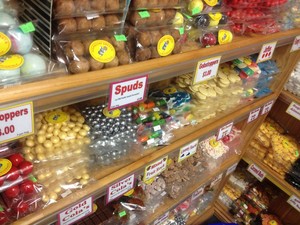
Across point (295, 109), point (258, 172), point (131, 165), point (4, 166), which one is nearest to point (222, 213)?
point (258, 172)

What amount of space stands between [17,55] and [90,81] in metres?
0.16

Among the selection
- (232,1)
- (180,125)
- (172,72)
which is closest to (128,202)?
(180,125)

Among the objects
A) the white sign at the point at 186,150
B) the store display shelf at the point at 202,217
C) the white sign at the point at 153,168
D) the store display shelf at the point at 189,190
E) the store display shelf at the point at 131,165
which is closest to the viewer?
the store display shelf at the point at 131,165

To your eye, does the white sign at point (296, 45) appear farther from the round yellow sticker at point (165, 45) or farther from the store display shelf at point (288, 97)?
the round yellow sticker at point (165, 45)

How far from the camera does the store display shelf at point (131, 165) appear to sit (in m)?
0.79

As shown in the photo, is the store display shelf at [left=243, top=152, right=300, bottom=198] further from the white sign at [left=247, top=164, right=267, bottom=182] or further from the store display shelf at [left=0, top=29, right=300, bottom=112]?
the store display shelf at [left=0, top=29, right=300, bottom=112]

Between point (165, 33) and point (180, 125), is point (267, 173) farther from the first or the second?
point (165, 33)

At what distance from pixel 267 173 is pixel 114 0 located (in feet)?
5.25

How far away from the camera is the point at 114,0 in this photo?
68 cm

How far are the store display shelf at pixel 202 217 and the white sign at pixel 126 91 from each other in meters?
1.48

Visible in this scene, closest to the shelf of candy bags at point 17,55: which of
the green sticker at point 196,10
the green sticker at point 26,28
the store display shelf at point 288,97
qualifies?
the green sticker at point 26,28

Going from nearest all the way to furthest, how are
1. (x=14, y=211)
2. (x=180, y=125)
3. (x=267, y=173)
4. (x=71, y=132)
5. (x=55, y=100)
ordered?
(x=55, y=100) < (x=14, y=211) < (x=71, y=132) < (x=180, y=125) < (x=267, y=173)

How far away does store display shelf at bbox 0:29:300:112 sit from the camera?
21.6 inches

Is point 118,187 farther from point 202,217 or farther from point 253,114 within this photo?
point 202,217
